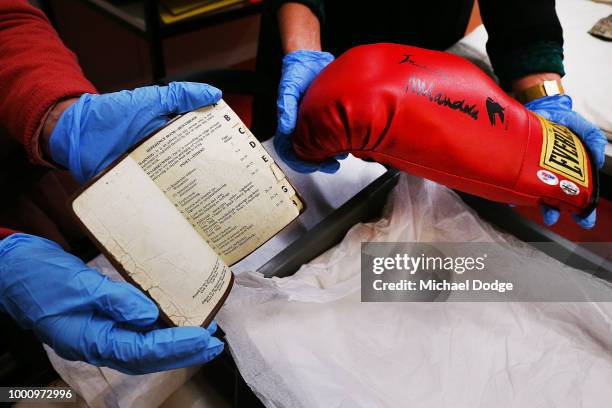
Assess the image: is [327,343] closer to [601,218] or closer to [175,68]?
[601,218]

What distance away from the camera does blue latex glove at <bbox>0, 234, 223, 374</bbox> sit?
1.60ft

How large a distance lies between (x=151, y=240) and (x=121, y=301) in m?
0.09

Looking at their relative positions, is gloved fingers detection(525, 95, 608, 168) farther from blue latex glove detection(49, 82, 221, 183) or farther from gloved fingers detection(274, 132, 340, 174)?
blue latex glove detection(49, 82, 221, 183)

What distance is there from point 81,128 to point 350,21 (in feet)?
2.11

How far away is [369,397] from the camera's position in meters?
0.55

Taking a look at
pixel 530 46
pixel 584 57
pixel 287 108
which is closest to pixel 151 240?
pixel 287 108

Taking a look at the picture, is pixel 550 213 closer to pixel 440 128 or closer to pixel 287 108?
pixel 440 128

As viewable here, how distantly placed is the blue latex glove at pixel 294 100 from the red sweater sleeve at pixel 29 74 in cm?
28

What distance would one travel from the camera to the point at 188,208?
0.50 meters

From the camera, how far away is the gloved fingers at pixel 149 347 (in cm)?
48

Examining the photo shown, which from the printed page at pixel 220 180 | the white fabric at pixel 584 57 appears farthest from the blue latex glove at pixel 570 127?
the printed page at pixel 220 180

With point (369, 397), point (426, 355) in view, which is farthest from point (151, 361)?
point (426, 355)

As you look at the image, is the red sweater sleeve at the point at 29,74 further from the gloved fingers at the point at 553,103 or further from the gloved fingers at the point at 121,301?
the gloved fingers at the point at 553,103

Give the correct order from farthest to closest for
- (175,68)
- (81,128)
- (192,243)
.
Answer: (175,68), (81,128), (192,243)
